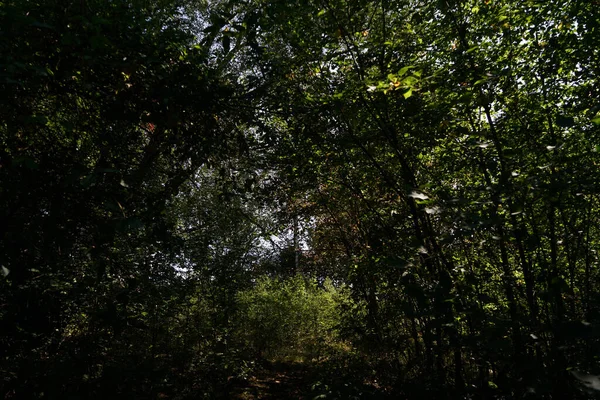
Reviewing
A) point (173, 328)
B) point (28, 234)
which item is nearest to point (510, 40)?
point (28, 234)

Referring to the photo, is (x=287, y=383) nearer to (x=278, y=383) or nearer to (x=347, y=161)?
(x=278, y=383)

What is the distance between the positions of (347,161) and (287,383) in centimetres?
A: 509

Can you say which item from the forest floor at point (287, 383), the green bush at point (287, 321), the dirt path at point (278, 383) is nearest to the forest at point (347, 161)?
the forest floor at point (287, 383)

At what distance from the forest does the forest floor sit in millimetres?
397

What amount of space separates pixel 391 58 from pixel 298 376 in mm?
6423

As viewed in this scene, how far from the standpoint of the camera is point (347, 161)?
10.9 feet

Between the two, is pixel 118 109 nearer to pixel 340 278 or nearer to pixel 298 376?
pixel 340 278

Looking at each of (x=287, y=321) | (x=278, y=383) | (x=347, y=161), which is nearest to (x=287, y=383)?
(x=278, y=383)

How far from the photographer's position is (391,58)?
3141 millimetres

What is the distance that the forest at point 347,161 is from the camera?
1.80 metres

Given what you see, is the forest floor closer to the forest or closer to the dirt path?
the dirt path

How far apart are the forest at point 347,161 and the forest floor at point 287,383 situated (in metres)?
0.40

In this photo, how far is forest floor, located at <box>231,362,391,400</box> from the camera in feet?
12.5

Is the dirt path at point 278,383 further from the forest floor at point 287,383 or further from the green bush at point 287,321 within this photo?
the green bush at point 287,321
